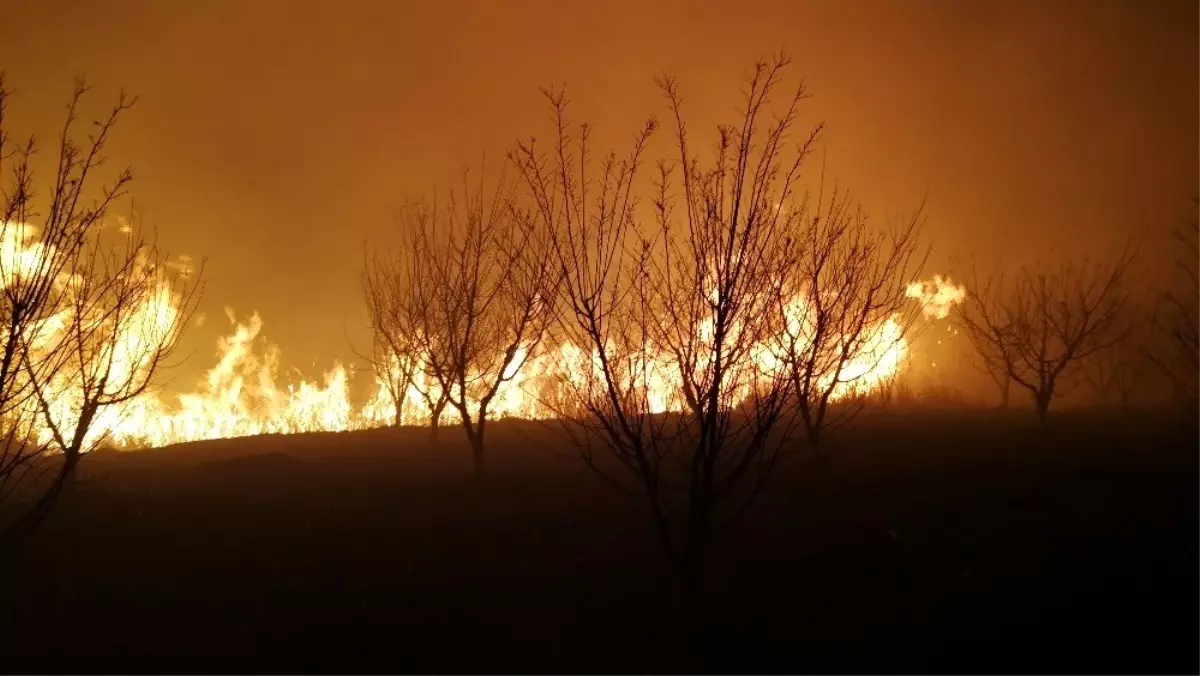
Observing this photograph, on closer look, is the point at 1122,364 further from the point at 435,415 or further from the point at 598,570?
the point at 598,570

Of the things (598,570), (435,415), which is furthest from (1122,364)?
(598,570)

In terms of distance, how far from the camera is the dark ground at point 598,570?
8.71m

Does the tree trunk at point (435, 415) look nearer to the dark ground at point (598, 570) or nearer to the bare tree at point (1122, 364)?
the dark ground at point (598, 570)

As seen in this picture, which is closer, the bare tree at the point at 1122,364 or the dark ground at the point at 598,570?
the dark ground at the point at 598,570

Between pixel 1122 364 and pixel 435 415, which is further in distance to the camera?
pixel 1122 364

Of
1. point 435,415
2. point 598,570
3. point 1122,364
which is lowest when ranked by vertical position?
point 598,570

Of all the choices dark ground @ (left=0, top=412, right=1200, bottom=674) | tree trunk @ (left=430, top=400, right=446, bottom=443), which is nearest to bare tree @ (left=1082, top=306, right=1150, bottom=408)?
dark ground @ (left=0, top=412, right=1200, bottom=674)

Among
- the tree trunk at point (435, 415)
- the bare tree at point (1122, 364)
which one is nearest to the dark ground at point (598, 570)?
the tree trunk at point (435, 415)

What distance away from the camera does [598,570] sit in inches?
433

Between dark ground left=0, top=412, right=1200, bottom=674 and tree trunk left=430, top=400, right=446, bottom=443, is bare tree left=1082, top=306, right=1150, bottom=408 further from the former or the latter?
tree trunk left=430, top=400, right=446, bottom=443

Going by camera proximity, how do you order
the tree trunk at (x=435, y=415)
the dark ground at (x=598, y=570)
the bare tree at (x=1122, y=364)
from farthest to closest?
1. the bare tree at (x=1122, y=364)
2. the tree trunk at (x=435, y=415)
3. the dark ground at (x=598, y=570)

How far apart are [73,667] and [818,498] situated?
40.5 feet

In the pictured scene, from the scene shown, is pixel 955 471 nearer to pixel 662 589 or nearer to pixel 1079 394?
pixel 662 589

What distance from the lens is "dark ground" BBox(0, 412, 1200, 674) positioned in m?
8.71
